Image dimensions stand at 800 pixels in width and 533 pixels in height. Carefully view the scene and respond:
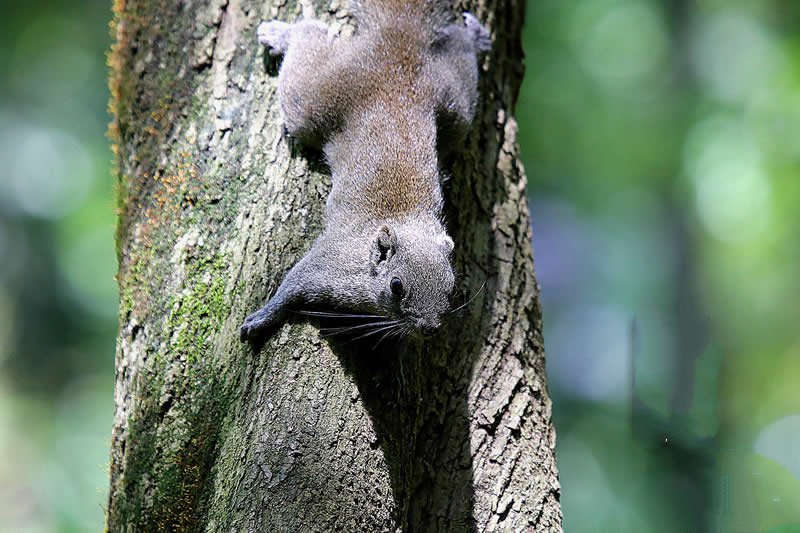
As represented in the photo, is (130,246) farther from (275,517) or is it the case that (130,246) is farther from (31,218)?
(31,218)

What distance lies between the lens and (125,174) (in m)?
3.13

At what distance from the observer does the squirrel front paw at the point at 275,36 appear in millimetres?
2857

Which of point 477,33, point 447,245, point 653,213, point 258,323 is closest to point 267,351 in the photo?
point 258,323

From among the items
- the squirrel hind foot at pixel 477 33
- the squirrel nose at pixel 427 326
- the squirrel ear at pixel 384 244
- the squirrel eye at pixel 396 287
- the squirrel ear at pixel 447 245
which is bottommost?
the squirrel nose at pixel 427 326

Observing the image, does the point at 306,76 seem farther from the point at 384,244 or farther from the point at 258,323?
the point at 258,323

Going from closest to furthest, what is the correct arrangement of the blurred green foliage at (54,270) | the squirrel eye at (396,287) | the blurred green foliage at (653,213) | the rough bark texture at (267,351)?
the rough bark texture at (267,351), the squirrel eye at (396,287), the blurred green foliage at (653,213), the blurred green foliage at (54,270)

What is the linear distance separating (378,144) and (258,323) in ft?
2.91

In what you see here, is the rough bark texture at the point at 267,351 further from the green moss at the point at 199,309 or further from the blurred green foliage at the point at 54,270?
the blurred green foliage at the point at 54,270

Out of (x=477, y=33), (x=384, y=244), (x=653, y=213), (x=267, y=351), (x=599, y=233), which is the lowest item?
(x=267, y=351)

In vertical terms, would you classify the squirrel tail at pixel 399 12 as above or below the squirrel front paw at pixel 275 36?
above

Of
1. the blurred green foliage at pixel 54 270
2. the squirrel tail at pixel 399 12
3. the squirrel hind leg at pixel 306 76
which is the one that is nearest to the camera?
the squirrel hind leg at pixel 306 76

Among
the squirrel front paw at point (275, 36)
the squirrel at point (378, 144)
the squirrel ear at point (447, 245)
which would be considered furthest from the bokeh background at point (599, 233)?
the squirrel front paw at point (275, 36)

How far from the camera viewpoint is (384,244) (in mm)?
2641

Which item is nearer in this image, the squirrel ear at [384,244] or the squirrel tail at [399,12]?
the squirrel ear at [384,244]
